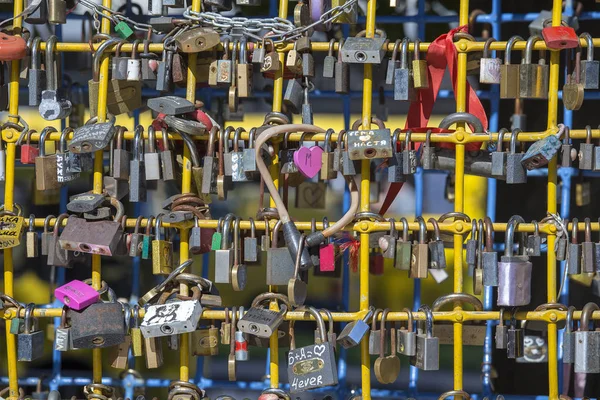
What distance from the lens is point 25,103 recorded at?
3.55 meters

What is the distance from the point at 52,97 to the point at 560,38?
1.45 meters

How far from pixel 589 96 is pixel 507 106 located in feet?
1.64

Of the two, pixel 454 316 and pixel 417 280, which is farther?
pixel 417 280

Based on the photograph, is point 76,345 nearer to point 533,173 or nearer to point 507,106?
point 533,173

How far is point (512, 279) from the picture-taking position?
2.51 m

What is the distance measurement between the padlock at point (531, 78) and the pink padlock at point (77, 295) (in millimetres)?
1353

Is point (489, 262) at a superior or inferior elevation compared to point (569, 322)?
superior

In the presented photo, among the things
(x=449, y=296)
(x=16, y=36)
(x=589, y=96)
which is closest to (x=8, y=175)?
(x=16, y=36)

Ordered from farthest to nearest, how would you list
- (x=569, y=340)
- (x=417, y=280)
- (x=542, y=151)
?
(x=417, y=280)
(x=569, y=340)
(x=542, y=151)

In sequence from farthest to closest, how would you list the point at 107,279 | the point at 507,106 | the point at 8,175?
the point at 107,279 → the point at 507,106 → the point at 8,175

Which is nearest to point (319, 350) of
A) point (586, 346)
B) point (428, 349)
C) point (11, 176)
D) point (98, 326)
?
point (428, 349)

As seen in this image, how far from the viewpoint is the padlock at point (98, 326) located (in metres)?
2.61

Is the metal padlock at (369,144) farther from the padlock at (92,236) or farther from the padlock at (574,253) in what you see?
the padlock at (92,236)

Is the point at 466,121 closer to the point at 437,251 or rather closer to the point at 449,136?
the point at 449,136
